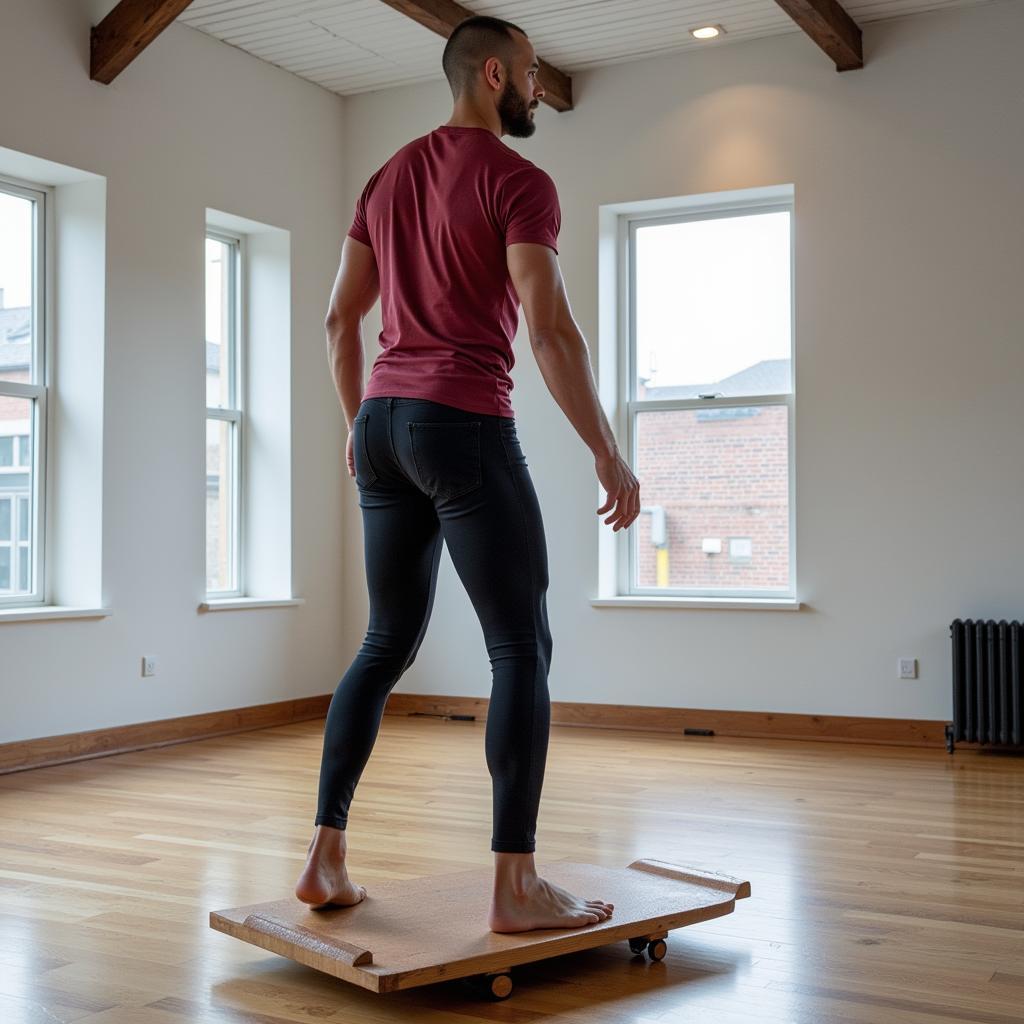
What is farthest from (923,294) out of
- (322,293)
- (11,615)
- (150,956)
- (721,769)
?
(150,956)

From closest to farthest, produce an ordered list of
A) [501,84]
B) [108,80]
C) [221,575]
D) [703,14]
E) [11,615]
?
[501,84]
[11,615]
[108,80]
[703,14]
[221,575]

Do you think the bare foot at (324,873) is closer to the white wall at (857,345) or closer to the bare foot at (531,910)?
the bare foot at (531,910)

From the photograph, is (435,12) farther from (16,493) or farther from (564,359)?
(564,359)

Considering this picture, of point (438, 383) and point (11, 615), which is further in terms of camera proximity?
point (11, 615)

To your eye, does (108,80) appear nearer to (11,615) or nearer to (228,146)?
(228,146)

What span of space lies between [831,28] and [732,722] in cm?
291

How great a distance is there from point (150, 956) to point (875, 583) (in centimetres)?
390

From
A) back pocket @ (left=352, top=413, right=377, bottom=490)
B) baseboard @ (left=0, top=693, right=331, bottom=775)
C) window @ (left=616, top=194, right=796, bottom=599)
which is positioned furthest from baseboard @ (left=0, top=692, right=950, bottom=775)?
back pocket @ (left=352, top=413, right=377, bottom=490)

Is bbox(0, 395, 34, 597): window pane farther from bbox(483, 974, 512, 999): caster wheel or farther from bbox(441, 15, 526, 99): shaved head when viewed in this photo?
bbox(483, 974, 512, 999): caster wheel

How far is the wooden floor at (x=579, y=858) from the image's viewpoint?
86.1 inches

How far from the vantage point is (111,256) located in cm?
527

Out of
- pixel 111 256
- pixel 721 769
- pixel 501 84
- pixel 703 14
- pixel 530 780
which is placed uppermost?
pixel 703 14

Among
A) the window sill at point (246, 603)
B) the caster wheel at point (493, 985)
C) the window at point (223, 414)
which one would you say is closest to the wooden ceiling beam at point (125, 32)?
the window at point (223, 414)

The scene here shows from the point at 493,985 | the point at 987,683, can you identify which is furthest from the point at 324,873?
the point at 987,683
